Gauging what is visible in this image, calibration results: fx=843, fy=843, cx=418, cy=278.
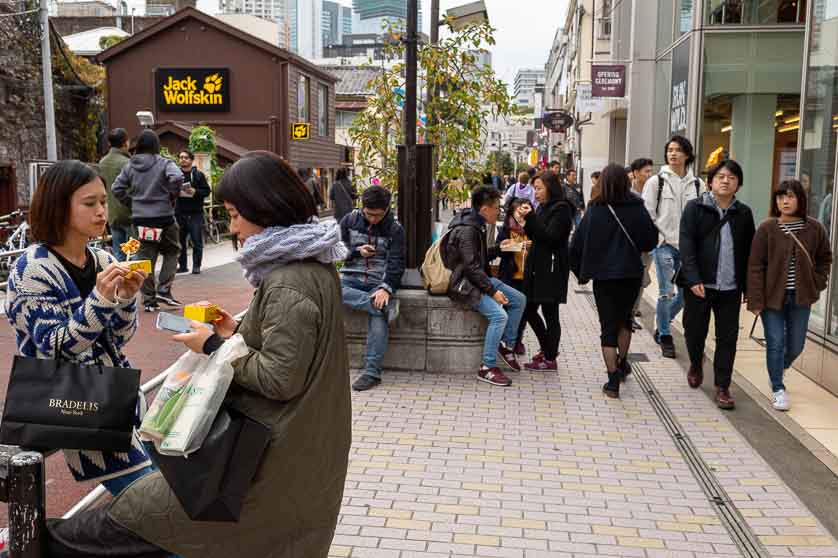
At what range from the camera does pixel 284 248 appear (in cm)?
257

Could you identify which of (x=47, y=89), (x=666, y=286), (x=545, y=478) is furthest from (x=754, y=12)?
(x=47, y=89)

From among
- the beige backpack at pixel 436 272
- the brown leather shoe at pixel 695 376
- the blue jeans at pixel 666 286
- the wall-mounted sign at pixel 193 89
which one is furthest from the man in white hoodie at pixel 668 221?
the wall-mounted sign at pixel 193 89

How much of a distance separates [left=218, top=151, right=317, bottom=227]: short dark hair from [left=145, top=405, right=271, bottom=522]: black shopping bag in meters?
0.62

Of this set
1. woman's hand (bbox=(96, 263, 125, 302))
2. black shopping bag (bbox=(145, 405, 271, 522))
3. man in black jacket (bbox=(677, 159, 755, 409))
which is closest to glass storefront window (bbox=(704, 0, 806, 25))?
man in black jacket (bbox=(677, 159, 755, 409))

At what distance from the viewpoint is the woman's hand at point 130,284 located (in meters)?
3.01

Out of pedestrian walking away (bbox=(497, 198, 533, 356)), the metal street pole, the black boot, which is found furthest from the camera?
the metal street pole

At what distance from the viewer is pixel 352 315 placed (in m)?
7.72

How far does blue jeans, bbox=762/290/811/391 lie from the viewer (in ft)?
21.7

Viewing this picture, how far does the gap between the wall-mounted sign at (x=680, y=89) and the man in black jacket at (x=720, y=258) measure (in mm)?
8399

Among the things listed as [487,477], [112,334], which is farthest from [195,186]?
[112,334]

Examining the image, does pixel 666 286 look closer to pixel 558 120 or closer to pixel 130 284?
pixel 130 284

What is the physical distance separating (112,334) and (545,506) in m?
2.70

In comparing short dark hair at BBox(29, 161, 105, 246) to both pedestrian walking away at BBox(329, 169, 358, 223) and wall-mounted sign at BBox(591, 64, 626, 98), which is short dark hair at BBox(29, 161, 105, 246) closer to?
pedestrian walking away at BBox(329, 169, 358, 223)

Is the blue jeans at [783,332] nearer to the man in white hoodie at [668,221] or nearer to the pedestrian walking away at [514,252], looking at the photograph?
the man in white hoodie at [668,221]
